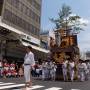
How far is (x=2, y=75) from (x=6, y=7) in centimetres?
2371

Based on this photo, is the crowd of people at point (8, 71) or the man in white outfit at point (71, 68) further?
the crowd of people at point (8, 71)

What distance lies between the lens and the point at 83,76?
27.3 metres

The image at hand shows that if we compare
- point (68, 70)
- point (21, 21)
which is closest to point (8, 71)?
point (68, 70)

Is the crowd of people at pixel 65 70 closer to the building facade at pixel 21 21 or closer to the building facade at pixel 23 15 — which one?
the building facade at pixel 21 21

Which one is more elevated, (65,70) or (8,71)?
(8,71)

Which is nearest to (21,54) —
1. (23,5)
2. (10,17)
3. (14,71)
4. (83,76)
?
(10,17)

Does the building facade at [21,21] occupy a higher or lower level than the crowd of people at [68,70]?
higher

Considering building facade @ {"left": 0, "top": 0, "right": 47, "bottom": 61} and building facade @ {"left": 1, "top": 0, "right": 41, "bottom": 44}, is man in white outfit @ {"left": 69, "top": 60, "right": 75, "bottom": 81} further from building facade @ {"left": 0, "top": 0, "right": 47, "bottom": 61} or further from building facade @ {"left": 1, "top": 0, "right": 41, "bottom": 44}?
building facade @ {"left": 1, "top": 0, "right": 41, "bottom": 44}

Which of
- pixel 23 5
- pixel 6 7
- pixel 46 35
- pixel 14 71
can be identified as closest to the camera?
pixel 14 71

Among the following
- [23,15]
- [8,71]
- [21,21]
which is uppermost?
[23,15]

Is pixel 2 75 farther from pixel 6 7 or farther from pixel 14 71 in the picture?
pixel 6 7

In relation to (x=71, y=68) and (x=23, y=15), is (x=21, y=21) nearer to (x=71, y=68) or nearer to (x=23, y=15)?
(x=23, y=15)

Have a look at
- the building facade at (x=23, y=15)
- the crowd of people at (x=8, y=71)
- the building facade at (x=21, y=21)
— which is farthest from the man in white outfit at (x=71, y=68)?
the building facade at (x=23, y=15)

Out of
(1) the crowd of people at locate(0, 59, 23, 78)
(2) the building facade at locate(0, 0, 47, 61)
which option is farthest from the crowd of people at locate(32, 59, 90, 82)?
(2) the building facade at locate(0, 0, 47, 61)
